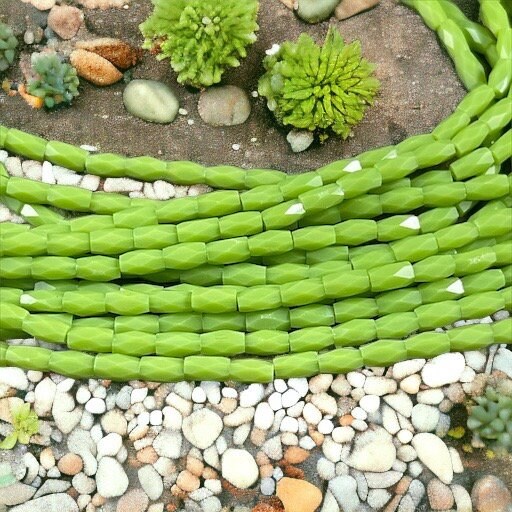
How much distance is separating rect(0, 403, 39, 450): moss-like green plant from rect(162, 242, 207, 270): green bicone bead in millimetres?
499

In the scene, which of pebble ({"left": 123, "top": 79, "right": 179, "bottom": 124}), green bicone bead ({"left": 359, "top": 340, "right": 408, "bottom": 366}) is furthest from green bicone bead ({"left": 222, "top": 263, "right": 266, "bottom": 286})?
pebble ({"left": 123, "top": 79, "right": 179, "bottom": 124})

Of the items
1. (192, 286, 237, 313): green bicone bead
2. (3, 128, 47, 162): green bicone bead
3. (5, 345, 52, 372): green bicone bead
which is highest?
(3, 128, 47, 162): green bicone bead

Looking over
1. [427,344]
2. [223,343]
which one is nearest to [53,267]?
[223,343]

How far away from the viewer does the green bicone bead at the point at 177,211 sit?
1856 mm

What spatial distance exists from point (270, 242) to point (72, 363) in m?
0.57

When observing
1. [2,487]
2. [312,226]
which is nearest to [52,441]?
[2,487]

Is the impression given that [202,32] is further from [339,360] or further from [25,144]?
[339,360]

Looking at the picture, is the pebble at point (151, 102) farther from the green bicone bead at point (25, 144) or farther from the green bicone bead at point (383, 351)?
the green bicone bead at point (383, 351)

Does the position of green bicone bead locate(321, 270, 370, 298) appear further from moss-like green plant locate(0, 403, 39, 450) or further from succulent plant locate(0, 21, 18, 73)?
succulent plant locate(0, 21, 18, 73)

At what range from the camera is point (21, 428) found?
178cm

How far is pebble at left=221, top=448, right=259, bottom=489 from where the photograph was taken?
1.77m

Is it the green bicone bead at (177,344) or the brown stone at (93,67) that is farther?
the brown stone at (93,67)

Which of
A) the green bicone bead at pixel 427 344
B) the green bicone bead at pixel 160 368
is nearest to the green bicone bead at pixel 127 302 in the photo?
the green bicone bead at pixel 160 368

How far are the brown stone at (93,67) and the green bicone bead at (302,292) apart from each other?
78cm
